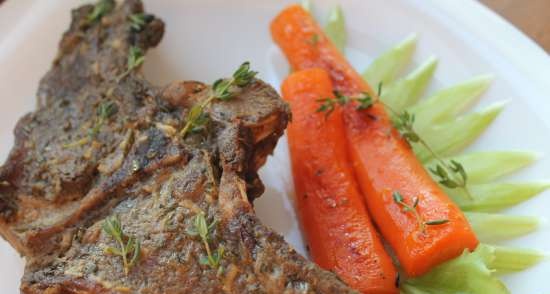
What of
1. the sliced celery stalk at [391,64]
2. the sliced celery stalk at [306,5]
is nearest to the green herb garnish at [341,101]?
the sliced celery stalk at [391,64]

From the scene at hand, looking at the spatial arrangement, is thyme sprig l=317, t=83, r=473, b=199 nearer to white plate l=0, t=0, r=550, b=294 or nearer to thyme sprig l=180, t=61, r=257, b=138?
white plate l=0, t=0, r=550, b=294

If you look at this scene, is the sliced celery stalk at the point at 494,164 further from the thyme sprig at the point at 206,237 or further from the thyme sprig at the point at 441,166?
the thyme sprig at the point at 206,237

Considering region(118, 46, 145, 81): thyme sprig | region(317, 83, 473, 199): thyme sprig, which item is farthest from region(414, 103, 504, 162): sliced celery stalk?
region(118, 46, 145, 81): thyme sprig

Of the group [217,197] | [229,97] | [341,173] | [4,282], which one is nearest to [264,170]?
[341,173]

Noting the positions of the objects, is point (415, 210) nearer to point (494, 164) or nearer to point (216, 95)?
point (494, 164)

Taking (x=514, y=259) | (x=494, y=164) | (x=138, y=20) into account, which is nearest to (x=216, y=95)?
(x=138, y=20)
